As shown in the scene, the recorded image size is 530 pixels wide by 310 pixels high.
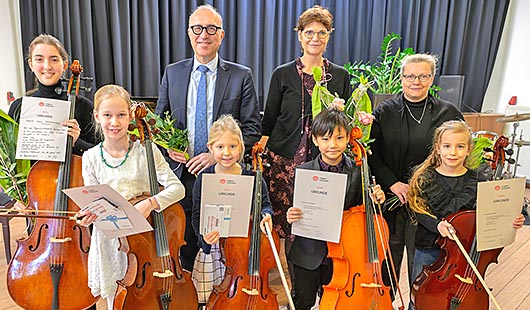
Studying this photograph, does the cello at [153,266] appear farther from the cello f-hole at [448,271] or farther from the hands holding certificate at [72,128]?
the cello f-hole at [448,271]

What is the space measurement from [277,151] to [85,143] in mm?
891

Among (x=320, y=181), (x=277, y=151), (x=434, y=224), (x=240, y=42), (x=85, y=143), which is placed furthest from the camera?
(x=240, y=42)

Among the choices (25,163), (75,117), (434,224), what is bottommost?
(434,224)

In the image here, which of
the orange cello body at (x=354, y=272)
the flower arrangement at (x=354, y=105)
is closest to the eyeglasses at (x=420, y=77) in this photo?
the flower arrangement at (x=354, y=105)

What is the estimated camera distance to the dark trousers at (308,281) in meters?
1.79

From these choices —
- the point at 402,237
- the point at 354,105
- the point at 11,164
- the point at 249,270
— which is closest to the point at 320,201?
the point at 249,270

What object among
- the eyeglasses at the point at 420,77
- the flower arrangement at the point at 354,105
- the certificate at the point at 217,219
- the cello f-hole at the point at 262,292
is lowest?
the cello f-hole at the point at 262,292

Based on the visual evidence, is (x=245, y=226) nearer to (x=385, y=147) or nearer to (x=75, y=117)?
(x=385, y=147)

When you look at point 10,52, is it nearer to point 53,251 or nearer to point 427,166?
point 53,251

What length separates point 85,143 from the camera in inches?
72.5

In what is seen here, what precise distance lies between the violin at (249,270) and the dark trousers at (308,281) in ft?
0.67

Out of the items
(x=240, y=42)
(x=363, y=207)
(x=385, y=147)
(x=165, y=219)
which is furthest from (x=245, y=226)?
(x=240, y=42)

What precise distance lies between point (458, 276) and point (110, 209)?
4.36 ft

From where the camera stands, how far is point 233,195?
1576 millimetres
